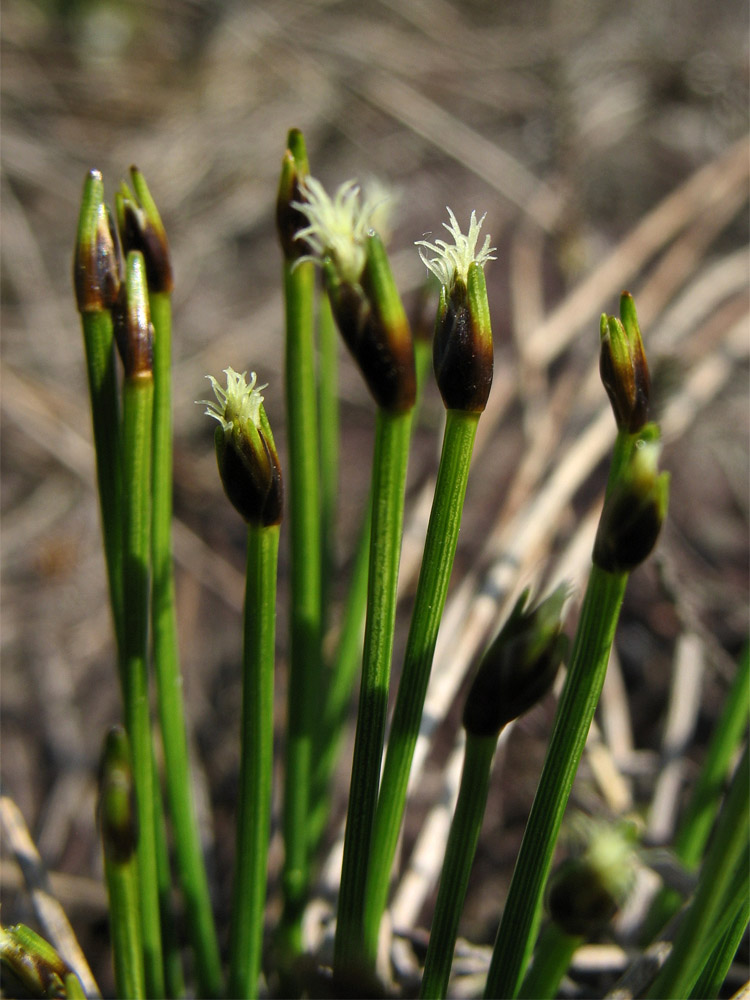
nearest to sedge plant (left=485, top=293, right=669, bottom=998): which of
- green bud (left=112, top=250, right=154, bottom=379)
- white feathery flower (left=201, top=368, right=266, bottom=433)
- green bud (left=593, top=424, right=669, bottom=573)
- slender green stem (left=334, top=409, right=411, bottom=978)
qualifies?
green bud (left=593, top=424, right=669, bottom=573)

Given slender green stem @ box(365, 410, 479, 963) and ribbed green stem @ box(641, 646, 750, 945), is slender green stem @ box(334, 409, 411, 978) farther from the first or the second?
ribbed green stem @ box(641, 646, 750, 945)

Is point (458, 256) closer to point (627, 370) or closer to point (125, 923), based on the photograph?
point (627, 370)

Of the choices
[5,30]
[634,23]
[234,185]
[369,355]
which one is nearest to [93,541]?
[234,185]

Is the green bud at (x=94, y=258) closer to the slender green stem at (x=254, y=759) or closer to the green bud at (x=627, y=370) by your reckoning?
the slender green stem at (x=254, y=759)

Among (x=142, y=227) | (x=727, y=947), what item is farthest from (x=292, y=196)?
(x=727, y=947)

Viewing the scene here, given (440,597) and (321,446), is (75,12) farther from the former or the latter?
(440,597)

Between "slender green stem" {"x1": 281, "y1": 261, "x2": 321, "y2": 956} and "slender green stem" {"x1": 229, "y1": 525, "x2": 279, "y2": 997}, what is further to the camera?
"slender green stem" {"x1": 281, "y1": 261, "x2": 321, "y2": 956}

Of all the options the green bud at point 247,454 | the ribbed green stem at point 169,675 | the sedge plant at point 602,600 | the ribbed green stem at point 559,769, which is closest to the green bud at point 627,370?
the sedge plant at point 602,600
